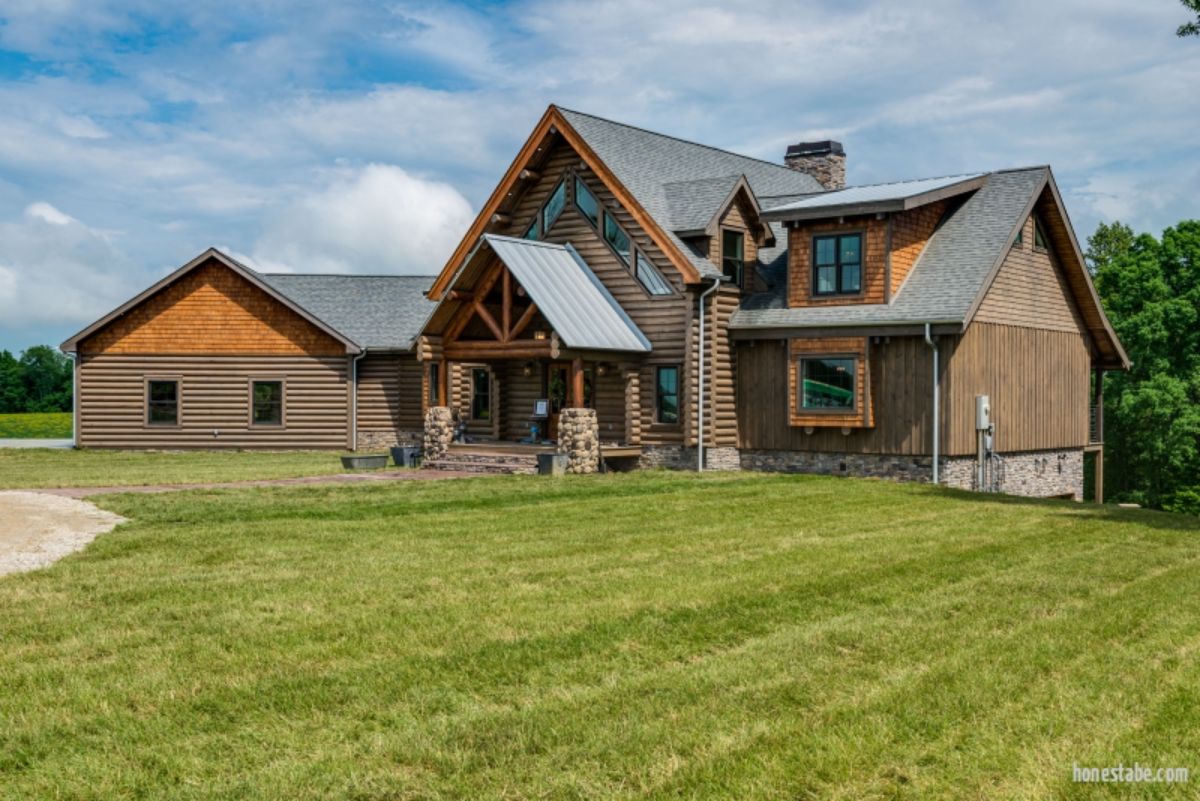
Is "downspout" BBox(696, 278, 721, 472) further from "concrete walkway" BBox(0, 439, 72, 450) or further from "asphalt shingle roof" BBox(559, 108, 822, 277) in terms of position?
"concrete walkway" BBox(0, 439, 72, 450)

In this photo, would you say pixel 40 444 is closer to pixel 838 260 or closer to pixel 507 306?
pixel 507 306

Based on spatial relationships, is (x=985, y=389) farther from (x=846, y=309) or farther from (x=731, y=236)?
(x=731, y=236)

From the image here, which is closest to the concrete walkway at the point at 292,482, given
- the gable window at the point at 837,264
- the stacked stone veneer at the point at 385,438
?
the gable window at the point at 837,264

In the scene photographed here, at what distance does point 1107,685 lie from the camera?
25.8ft

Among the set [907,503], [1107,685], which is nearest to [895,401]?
[907,503]

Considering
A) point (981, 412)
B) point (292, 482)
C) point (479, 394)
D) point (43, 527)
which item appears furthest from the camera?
point (479, 394)

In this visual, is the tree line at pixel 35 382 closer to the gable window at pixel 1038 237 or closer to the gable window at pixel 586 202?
the gable window at pixel 586 202

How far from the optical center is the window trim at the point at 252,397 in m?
34.6

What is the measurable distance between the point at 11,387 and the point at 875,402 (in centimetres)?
6692

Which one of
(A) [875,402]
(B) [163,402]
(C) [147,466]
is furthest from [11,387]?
(A) [875,402]

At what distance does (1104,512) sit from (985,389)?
670cm

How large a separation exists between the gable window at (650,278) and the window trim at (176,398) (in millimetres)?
15205

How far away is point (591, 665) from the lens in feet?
27.0

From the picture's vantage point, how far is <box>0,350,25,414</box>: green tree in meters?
74.8
